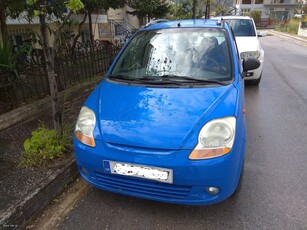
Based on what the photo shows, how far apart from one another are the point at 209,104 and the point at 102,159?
1.06 metres

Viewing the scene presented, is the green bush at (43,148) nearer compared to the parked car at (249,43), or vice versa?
the green bush at (43,148)

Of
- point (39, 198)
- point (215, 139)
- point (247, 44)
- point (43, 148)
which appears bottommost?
point (39, 198)

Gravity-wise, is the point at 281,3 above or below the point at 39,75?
above

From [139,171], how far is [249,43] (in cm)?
546

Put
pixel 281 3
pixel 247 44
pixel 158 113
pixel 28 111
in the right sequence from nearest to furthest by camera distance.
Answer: pixel 158 113 → pixel 28 111 → pixel 247 44 → pixel 281 3

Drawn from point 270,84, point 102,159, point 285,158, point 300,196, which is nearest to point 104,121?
point 102,159

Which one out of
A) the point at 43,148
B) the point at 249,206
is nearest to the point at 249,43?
the point at 249,206

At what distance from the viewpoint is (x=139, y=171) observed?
2152 millimetres

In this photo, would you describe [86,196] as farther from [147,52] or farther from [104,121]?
[147,52]

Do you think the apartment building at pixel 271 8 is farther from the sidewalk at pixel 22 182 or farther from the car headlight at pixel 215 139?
the car headlight at pixel 215 139

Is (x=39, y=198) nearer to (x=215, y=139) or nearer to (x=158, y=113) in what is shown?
(x=158, y=113)

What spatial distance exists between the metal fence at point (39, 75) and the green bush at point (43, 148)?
143 cm

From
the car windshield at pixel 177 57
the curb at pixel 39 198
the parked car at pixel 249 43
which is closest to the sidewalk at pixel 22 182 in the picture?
the curb at pixel 39 198

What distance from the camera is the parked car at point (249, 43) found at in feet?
20.4
